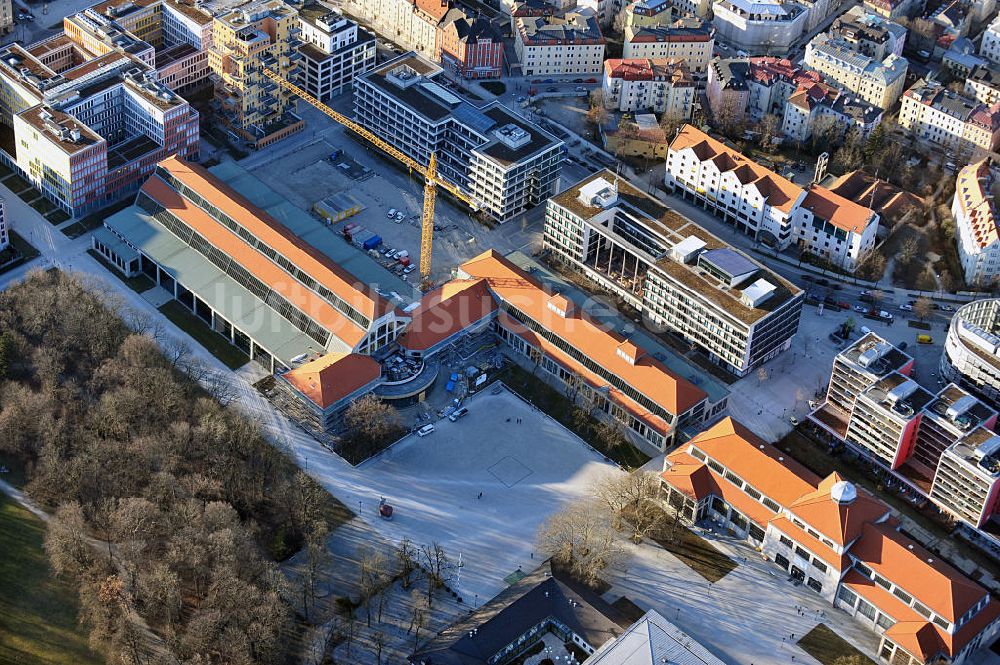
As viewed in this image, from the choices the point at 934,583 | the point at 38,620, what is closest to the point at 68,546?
the point at 38,620

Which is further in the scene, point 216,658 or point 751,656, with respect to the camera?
point 751,656

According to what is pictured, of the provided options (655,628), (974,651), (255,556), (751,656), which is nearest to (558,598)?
(655,628)

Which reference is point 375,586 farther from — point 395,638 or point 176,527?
point 176,527

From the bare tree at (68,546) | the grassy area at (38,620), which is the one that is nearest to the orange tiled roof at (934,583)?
→ the grassy area at (38,620)

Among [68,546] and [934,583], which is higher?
[934,583]

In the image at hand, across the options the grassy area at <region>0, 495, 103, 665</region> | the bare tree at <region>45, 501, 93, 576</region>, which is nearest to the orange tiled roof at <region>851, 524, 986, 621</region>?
the grassy area at <region>0, 495, 103, 665</region>

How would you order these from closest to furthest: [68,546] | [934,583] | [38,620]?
[38,620] → [68,546] → [934,583]

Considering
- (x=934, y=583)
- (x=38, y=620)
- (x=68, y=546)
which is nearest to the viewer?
(x=38, y=620)

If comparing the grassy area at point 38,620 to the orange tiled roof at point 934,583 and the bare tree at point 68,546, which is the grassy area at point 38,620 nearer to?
the bare tree at point 68,546

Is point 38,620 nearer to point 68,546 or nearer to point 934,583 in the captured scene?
point 68,546

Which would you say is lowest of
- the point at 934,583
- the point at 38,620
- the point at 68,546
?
the point at 38,620
